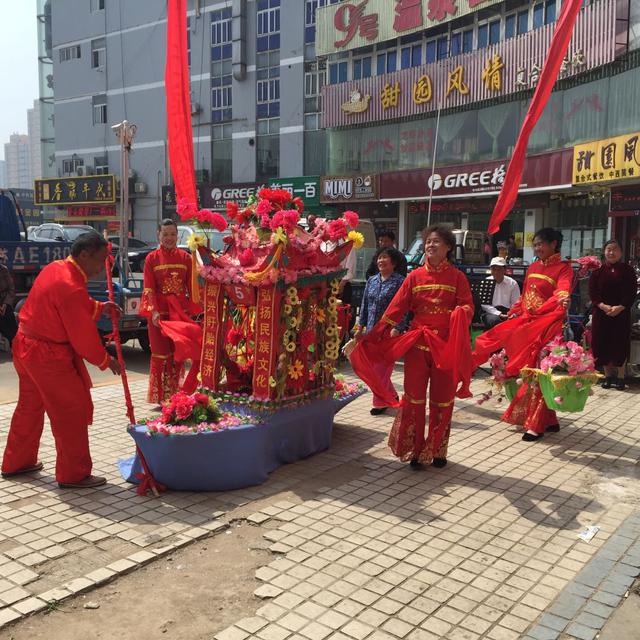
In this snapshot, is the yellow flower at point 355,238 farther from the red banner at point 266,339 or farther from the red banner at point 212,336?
the red banner at point 212,336

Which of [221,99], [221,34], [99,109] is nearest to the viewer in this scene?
[221,34]

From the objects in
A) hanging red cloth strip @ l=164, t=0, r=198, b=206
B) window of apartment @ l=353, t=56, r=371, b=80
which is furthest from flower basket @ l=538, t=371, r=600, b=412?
window of apartment @ l=353, t=56, r=371, b=80

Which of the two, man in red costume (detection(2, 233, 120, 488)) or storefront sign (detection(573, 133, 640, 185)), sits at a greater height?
storefront sign (detection(573, 133, 640, 185))

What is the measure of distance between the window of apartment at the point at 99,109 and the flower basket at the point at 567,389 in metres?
34.1

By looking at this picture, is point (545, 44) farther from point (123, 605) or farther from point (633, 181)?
point (123, 605)

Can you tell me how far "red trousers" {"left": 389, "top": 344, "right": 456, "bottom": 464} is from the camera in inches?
198

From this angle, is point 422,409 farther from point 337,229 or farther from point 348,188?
point 348,188

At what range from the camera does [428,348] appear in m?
4.94

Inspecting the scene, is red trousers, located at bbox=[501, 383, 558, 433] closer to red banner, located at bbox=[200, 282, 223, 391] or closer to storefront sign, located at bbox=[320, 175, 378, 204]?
red banner, located at bbox=[200, 282, 223, 391]

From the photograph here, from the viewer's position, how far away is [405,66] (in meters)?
23.7

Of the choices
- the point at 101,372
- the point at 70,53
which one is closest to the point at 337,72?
the point at 70,53

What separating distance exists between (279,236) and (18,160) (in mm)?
116419

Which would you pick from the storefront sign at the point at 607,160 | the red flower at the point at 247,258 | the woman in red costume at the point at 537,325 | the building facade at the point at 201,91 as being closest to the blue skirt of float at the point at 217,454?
the red flower at the point at 247,258

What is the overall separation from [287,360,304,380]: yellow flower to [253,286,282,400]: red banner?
0.18m
